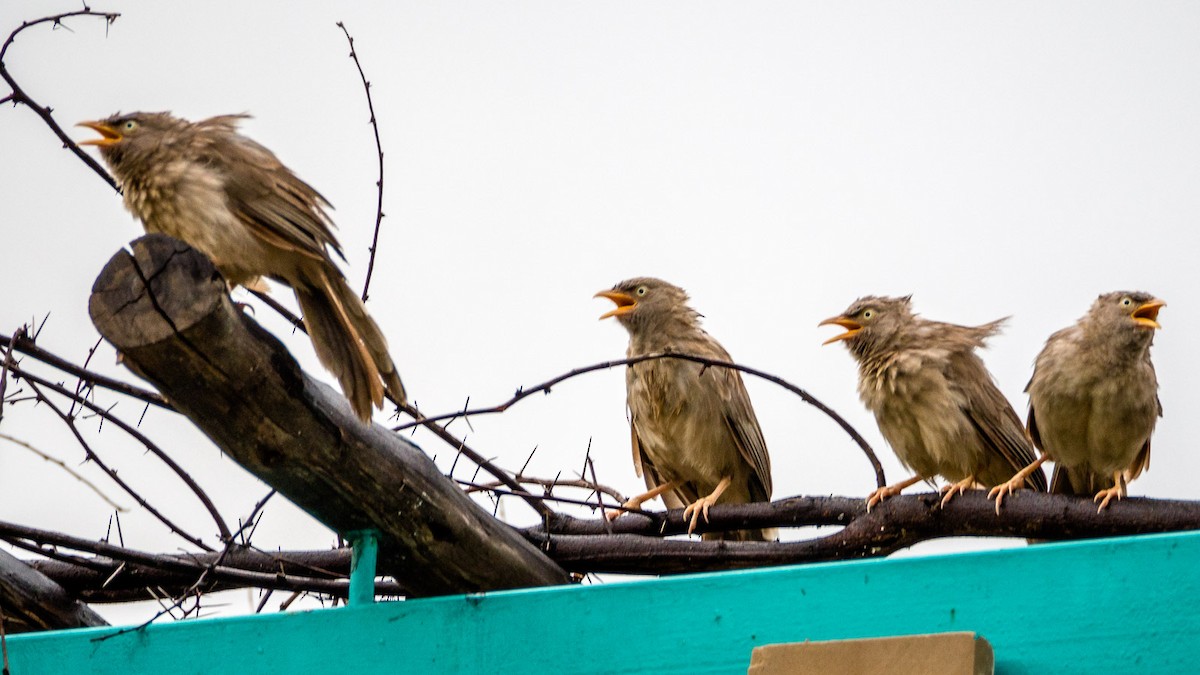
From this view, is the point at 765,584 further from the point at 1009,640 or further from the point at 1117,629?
the point at 1117,629

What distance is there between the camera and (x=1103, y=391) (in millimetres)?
5090

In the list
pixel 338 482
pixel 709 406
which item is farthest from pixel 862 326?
pixel 338 482

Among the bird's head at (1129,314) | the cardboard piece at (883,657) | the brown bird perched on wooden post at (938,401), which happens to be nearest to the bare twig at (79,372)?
the cardboard piece at (883,657)

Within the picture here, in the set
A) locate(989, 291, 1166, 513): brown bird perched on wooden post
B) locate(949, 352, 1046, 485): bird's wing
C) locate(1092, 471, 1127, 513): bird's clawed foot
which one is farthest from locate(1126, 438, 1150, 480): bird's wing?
locate(949, 352, 1046, 485): bird's wing

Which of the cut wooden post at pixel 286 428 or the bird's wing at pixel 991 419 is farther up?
the bird's wing at pixel 991 419

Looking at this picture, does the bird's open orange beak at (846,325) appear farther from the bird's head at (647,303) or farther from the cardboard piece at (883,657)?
the cardboard piece at (883,657)

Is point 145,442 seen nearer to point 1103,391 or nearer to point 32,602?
point 32,602

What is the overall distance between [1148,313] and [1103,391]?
0.35 metres

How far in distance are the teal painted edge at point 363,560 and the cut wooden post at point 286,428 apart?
26mm

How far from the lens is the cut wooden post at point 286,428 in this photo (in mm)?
2615

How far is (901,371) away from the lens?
5.43 meters

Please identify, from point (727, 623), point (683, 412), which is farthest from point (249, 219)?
point (683, 412)

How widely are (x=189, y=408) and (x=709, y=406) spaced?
345 centimetres

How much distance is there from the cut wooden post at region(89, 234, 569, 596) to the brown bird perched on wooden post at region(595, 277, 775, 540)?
8.11 ft
